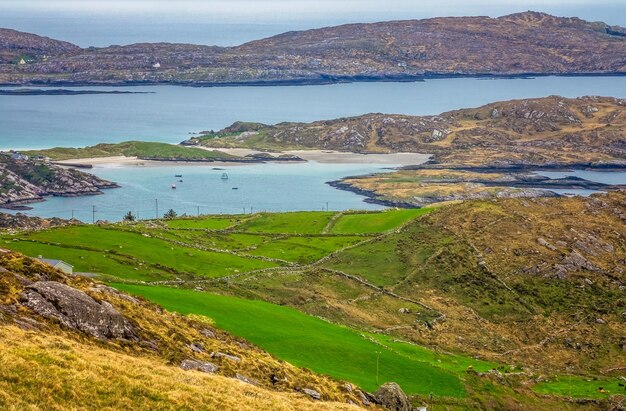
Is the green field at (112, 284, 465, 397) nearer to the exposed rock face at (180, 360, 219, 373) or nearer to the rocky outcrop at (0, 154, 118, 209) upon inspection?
the exposed rock face at (180, 360, 219, 373)

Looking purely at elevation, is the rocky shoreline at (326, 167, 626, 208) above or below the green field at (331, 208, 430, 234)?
below

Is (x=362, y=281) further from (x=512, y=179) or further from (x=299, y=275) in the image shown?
(x=512, y=179)

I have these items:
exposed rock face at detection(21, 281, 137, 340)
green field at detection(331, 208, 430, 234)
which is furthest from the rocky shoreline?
exposed rock face at detection(21, 281, 137, 340)

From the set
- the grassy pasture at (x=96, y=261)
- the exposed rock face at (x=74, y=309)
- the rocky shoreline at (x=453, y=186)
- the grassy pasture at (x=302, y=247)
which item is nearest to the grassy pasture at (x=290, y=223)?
the grassy pasture at (x=302, y=247)

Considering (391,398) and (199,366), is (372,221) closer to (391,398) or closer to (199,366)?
(391,398)

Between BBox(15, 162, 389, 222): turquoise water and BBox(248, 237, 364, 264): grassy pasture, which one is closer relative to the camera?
BBox(248, 237, 364, 264): grassy pasture

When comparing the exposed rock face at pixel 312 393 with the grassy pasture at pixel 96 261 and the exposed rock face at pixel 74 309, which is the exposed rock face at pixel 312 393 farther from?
the grassy pasture at pixel 96 261

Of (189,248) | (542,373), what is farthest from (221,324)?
(189,248)

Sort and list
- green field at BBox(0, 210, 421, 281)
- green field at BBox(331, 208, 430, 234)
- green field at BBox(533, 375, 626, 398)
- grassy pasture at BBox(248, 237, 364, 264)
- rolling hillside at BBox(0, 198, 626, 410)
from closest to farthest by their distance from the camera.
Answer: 1. rolling hillside at BBox(0, 198, 626, 410)
2. green field at BBox(533, 375, 626, 398)
3. green field at BBox(0, 210, 421, 281)
4. grassy pasture at BBox(248, 237, 364, 264)
5. green field at BBox(331, 208, 430, 234)
